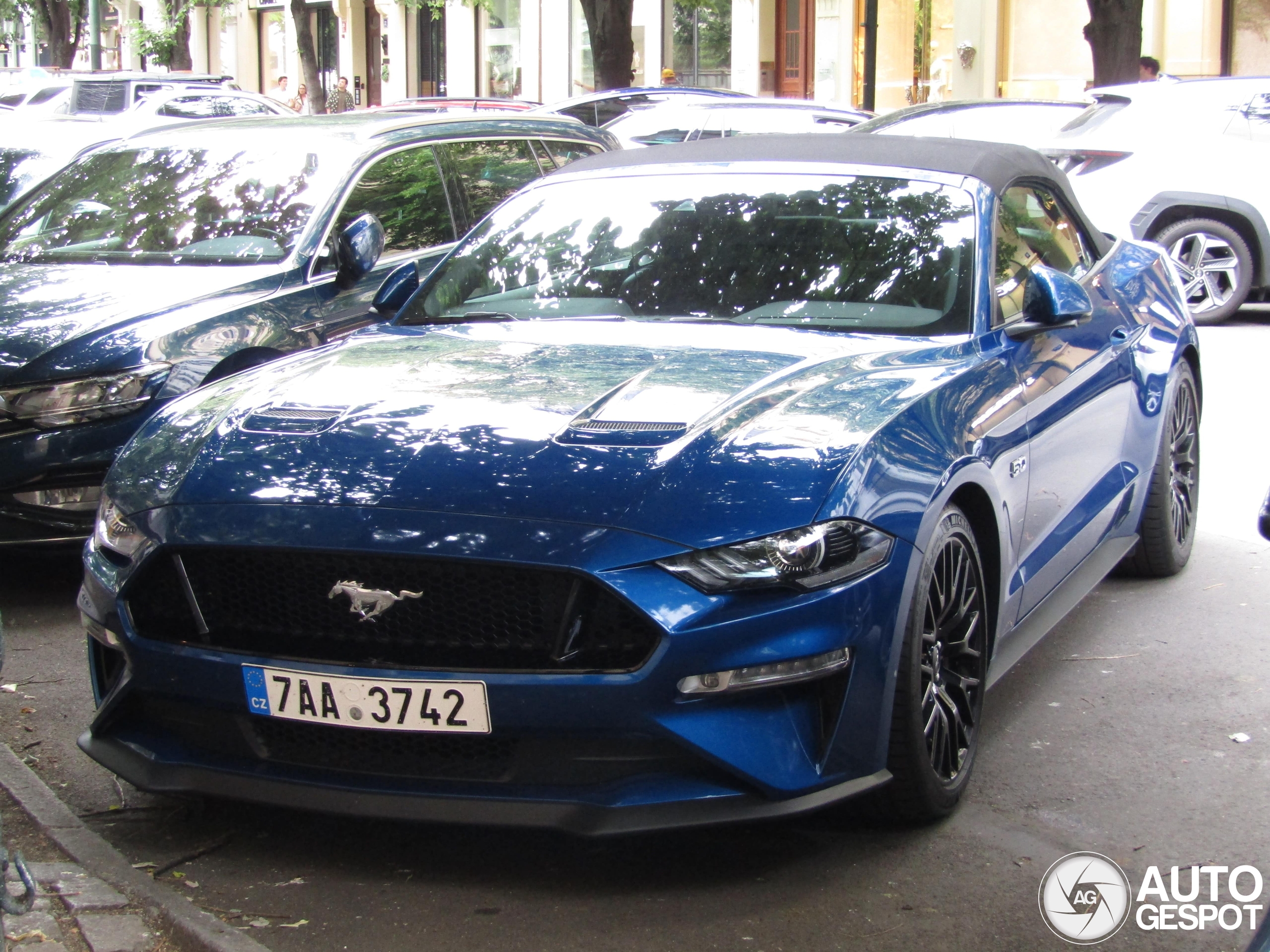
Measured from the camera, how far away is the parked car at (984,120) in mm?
13703

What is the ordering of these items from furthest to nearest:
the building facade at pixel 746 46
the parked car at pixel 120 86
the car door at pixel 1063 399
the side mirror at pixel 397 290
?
the building facade at pixel 746 46 < the parked car at pixel 120 86 < the side mirror at pixel 397 290 < the car door at pixel 1063 399

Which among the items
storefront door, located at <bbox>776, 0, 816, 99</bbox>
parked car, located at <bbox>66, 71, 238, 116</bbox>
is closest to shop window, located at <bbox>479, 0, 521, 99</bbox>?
storefront door, located at <bbox>776, 0, 816, 99</bbox>

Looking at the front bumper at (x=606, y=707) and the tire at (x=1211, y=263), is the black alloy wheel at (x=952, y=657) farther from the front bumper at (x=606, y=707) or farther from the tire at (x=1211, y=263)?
the tire at (x=1211, y=263)

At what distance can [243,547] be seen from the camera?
339 centimetres

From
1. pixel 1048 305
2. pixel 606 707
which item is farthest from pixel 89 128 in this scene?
pixel 606 707

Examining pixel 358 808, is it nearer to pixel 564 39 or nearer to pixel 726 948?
pixel 726 948

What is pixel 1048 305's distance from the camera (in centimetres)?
444

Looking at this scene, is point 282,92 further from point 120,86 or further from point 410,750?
point 410,750

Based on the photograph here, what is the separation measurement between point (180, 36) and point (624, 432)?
41.5 meters

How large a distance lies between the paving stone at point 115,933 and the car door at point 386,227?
3.22 meters

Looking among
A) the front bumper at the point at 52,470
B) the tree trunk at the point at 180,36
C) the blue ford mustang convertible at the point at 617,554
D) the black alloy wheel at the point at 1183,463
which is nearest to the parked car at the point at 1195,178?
the black alloy wheel at the point at 1183,463

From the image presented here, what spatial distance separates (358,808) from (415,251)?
13.7 feet

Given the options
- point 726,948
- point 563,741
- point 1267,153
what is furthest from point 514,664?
point 1267,153

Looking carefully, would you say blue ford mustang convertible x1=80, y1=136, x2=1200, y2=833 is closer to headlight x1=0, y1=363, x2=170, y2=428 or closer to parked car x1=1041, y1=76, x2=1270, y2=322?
headlight x1=0, y1=363, x2=170, y2=428
